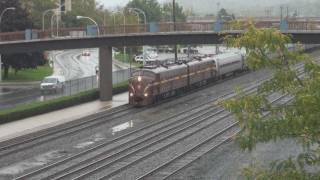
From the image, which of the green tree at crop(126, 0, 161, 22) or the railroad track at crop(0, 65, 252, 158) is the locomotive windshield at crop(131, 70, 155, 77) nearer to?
the railroad track at crop(0, 65, 252, 158)

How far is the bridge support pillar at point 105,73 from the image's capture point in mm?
54375

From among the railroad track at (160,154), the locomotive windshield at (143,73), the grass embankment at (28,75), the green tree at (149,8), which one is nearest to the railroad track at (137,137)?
the railroad track at (160,154)

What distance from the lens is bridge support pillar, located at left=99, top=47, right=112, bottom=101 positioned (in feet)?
178

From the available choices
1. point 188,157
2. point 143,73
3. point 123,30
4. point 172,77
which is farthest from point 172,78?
point 188,157

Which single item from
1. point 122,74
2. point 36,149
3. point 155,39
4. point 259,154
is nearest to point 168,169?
point 259,154

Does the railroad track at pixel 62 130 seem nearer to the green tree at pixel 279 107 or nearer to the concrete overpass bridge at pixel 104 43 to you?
Answer: the concrete overpass bridge at pixel 104 43

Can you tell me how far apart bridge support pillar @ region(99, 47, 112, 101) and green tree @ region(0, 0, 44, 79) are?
28.2 m

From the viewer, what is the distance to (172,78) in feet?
175

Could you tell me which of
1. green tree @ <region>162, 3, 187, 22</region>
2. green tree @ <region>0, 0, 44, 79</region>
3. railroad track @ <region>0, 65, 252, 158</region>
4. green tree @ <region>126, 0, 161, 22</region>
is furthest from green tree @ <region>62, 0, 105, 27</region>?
railroad track @ <region>0, 65, 252, 158</region>

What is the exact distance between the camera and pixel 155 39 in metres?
53.5

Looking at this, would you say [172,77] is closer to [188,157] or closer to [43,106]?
[43,106]

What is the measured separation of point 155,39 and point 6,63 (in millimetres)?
33827

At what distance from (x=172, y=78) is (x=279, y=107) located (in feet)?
146

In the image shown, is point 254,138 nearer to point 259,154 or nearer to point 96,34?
point 259,154
